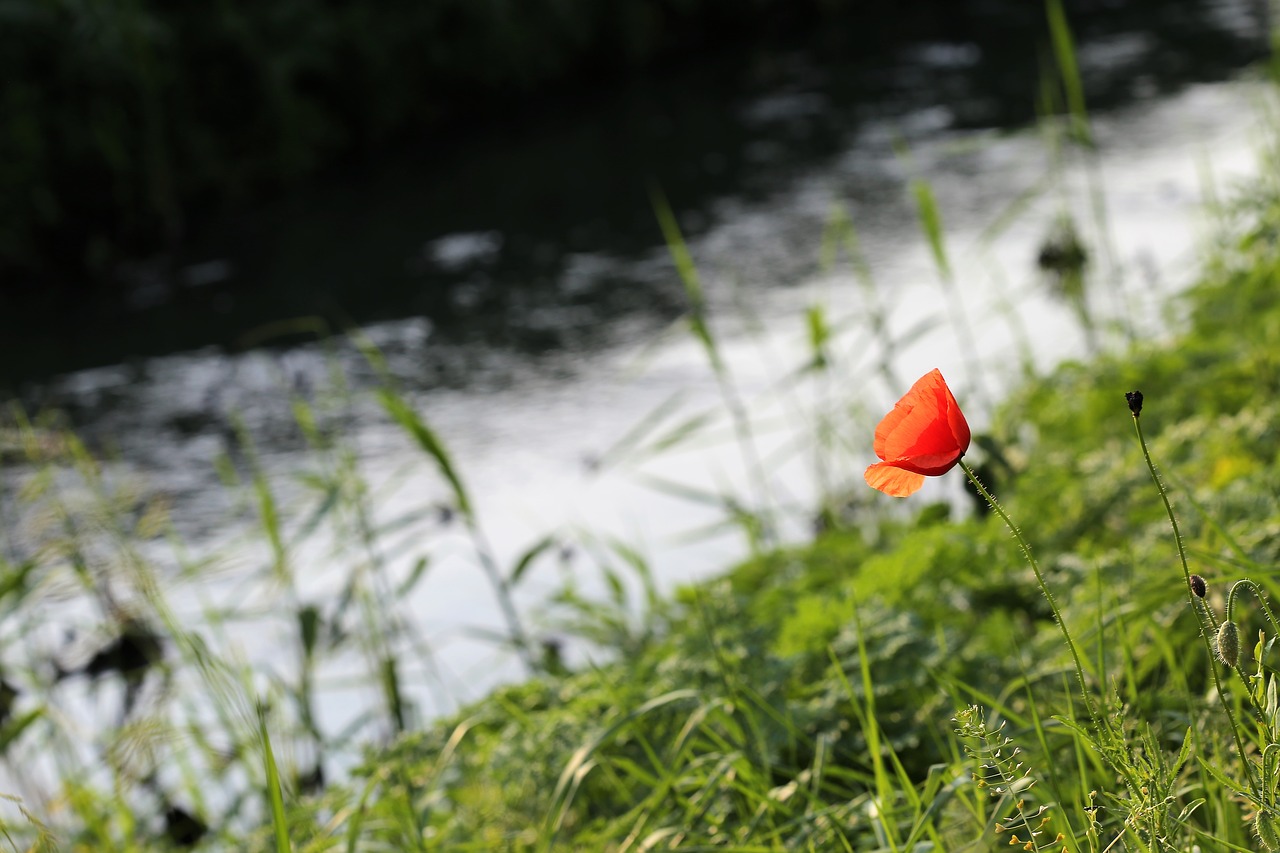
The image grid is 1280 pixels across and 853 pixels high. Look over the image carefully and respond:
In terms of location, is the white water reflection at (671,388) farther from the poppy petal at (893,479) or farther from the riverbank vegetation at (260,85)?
the riverbank vegetation at (260,85)

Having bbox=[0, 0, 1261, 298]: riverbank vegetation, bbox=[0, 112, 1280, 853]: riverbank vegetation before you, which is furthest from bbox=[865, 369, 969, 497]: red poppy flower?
bbox=[0, 0, 1261, 298]: riverbank vegetation

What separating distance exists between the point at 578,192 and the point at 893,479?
5.45 m

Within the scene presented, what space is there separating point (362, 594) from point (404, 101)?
630 centimetres

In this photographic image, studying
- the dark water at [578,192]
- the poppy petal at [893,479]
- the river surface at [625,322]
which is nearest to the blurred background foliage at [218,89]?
the dark water at [578,192]

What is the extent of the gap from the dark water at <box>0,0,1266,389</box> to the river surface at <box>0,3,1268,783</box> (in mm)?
27

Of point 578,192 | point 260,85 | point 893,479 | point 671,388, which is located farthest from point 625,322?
point 260,85

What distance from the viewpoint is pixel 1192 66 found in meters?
6.24

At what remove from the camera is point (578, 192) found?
596 cm

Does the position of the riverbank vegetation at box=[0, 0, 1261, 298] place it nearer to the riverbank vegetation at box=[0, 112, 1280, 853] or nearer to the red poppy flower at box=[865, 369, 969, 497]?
the riverbank vegetation at box=[0, 112, 1280, 853]

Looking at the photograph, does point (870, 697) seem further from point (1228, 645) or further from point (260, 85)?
point (260, 85)

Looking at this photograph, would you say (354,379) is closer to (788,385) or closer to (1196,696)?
(788,385)

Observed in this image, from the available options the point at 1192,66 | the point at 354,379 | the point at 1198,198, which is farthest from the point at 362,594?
the point at 1192,66

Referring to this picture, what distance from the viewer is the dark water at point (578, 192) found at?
14.7ft

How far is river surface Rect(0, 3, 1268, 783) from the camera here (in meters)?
2.52
